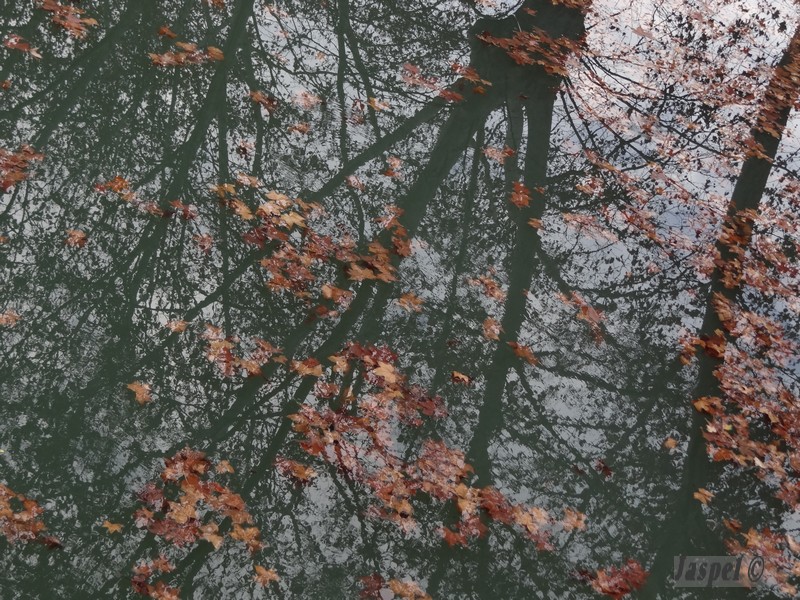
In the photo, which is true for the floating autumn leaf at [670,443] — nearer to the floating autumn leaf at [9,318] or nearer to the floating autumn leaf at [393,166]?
the floating autumn leaf at [393,166]

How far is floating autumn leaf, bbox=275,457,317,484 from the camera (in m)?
3.78

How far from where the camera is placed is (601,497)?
4.40 meters

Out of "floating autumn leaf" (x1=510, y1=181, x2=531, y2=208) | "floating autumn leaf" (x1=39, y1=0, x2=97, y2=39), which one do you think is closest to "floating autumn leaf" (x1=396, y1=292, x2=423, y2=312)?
"floating autumn leaf" (x1=510, y1=181, x2=531, y2=208)

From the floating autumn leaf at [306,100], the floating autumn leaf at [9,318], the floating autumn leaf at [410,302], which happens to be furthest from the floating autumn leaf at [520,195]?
the floating autumn leaf at [9,318]

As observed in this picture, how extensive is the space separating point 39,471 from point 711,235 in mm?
5531

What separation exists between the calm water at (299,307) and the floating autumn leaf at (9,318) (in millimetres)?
36

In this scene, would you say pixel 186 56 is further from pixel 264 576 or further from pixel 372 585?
pixel 372 585

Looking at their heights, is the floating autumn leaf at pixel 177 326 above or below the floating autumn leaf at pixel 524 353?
below

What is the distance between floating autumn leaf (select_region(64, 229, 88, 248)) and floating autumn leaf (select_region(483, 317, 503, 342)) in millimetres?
2497

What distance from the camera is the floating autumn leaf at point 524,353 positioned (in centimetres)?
509

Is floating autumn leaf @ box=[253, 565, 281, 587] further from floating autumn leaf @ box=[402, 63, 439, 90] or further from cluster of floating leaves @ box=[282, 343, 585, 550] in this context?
floating autumn leaf @ box=[402, 63, 439, 90]

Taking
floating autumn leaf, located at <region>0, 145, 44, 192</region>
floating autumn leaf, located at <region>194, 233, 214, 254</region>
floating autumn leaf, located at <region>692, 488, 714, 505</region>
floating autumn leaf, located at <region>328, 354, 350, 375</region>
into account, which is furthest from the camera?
floating autumn leaf, located at <region>194, 233, 214, 254</region>

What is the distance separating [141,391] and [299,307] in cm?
111

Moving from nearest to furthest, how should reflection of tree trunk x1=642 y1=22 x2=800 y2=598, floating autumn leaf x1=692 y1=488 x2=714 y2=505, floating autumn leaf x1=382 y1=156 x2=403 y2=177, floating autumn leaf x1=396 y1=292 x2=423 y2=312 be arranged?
reflection of tree trunk x1=642 y1=22 x2=800 y2=598, floating autumn leaf x1=692 y1=488 x2=714 y2=505, floating autumn leaf x1=396 y1=292 x2=423 y2=312, floating autumn leaf x1=382 y1=156 x2=403 y2=177
